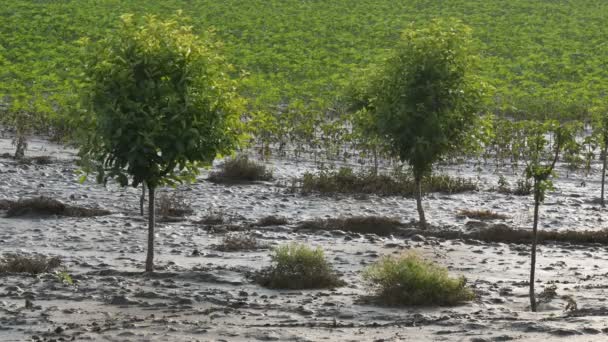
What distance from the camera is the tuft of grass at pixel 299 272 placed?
1415cm

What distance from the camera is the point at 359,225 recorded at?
755 inches

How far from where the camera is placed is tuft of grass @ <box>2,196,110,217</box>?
19.1 m

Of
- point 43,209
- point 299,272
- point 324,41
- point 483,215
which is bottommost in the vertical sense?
point 299,272

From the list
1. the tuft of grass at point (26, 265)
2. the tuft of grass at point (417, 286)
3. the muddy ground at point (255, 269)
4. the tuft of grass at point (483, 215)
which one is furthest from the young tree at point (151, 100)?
the tuft of grass at point (483, 215)

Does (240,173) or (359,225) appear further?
(240,173)

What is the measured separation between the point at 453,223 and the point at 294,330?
28.2 feet

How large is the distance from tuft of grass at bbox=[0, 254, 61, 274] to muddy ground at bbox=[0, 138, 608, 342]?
1.11 feet

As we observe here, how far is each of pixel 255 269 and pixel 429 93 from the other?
4.95 metres

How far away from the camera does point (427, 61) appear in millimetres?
18547

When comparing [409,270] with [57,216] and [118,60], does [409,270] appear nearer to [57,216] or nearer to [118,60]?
[118,60]

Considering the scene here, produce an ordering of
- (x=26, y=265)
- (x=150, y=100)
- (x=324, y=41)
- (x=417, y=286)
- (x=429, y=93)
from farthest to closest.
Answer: (x=324, y=41), (x=429, y=93), (x=26, y=265), (x=150, y=100), (x=417, y=286)

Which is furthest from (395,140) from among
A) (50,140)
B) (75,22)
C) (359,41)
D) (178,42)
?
(75,22)

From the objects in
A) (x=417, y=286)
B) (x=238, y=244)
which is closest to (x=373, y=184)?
(x=238, y=244)

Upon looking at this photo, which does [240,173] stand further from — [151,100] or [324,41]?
[324,41]
